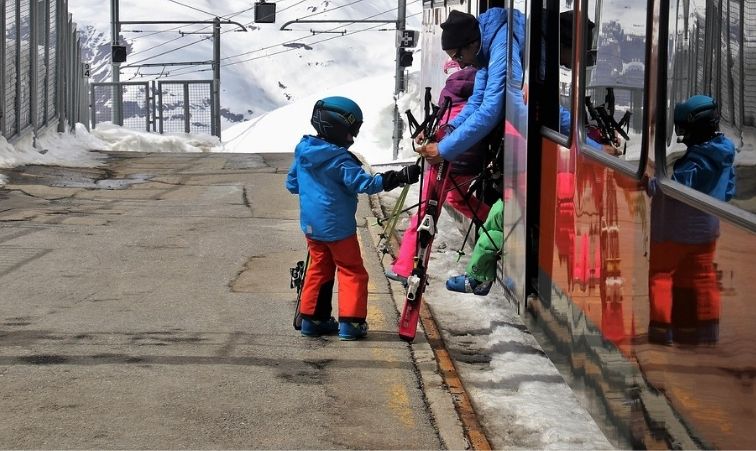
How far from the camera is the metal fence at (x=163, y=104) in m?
31.1

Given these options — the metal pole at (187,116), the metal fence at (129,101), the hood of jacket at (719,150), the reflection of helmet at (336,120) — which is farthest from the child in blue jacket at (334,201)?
the metal pole at (187,116)

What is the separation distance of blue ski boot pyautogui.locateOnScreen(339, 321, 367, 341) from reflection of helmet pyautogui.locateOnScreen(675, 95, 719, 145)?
11.9 ft

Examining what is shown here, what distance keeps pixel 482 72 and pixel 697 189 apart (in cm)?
358

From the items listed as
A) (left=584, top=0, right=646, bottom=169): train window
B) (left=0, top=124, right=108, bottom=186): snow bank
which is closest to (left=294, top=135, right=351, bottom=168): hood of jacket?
(left=584, top=0, right=646, bottom=169): train window

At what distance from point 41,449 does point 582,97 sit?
2.45 metres

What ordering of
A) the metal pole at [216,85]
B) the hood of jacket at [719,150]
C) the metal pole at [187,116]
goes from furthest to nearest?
the metal pole at [216,85] < the metal pole at [187,116] < the hood of jacket at [719,150]

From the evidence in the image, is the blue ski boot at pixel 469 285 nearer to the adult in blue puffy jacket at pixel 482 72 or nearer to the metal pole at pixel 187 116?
the adult in blue puffy jacket at pixel 482 72

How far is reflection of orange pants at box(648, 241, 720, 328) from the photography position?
3420 millimetres

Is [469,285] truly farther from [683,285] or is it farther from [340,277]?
[683,285]

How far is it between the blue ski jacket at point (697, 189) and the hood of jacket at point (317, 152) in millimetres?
3079

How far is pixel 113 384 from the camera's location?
6016 millimetres

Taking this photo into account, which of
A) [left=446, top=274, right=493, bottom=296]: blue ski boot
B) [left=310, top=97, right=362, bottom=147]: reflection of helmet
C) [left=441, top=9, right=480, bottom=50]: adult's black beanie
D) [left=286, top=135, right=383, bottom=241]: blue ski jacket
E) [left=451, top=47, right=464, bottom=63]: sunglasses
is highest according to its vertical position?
[left=441, top=9, right=480, bottom=50]: adult's black beanie

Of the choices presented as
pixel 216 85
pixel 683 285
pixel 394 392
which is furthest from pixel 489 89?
pixel 216 85

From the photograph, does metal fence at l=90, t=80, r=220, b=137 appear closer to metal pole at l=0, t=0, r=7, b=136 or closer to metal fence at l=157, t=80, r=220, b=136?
metal fence at l=157, t=80, r=220, b=136
